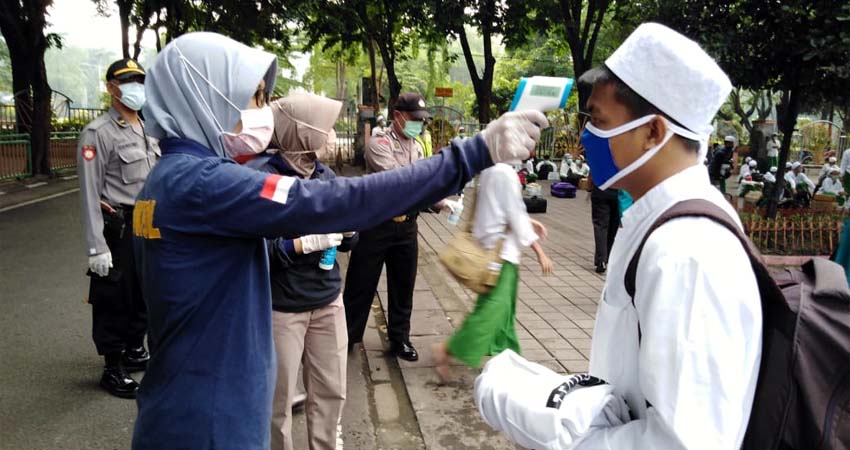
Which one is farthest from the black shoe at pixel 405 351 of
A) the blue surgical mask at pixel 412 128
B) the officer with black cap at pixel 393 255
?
the blue surgical mask at pixel 412 128

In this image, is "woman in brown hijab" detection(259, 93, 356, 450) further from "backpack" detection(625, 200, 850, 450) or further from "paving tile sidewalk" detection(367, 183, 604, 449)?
"backpack" detection(625, 200, 850, 450)

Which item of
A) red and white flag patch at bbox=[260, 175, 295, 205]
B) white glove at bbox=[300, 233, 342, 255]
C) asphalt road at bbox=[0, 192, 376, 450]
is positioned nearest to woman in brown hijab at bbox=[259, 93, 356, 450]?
white glove at bbox=[300, 233, 342, 255]

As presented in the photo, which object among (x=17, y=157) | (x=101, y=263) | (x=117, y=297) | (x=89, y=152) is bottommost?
(x=17, y=157)

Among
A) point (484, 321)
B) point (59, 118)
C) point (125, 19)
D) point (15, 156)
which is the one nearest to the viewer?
point (484, 321)

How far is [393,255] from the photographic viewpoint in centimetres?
451

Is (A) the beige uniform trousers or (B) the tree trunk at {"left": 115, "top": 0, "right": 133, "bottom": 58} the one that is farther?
(B) the tree trunk at {"left": 115, "top": 0, "right": 133, "bottom": 58}

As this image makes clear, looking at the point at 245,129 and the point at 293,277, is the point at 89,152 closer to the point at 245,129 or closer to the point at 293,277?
the point at 293,277

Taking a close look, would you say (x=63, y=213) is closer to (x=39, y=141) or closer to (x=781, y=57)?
(x=39, y=141)

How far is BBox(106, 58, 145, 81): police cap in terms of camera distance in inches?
165

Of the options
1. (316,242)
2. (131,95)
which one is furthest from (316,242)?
(131,95)

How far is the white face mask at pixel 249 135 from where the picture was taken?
5.90ft

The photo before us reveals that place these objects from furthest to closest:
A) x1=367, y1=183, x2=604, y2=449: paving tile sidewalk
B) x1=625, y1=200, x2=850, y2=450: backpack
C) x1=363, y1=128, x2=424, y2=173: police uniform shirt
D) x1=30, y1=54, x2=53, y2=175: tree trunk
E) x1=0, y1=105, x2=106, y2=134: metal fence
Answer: x1=0, y1=105, x2=106, y2=134: metal fence < x1=30, y1=54, x2=53, y2=175: tree trunk < x1=363, y1=128, x2=424, y2=173: police uniform shirt < x1=367, y1=183, x2=604, y2=449: paving tile sidewalk < x1=625, y1=200, x2=850, y2=450: backpack

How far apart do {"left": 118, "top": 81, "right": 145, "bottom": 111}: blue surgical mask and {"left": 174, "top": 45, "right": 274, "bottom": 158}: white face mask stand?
106 inches

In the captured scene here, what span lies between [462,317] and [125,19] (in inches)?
625
